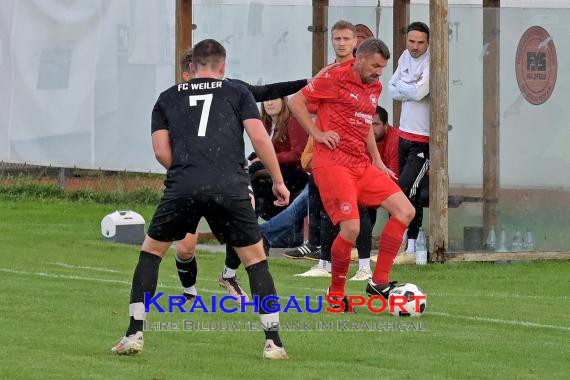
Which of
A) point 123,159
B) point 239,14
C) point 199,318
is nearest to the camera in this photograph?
point 199,318

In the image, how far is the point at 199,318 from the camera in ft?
34.2

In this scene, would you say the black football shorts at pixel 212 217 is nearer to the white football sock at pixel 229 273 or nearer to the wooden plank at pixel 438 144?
the white football sock at pixel 229 273

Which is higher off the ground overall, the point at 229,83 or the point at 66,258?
the point at 229,83

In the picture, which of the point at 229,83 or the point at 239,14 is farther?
the point at 239,14

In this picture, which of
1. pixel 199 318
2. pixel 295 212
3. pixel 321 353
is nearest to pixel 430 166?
pixel 295 212

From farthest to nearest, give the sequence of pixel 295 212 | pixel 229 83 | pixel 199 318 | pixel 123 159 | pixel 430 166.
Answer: pixel 123 159, pixel 295 212, pixel 430 166, pixel 199 318, pixel 229 83

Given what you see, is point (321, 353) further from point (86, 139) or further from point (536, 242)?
point (86, 139)

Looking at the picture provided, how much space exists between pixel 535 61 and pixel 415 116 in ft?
4.77

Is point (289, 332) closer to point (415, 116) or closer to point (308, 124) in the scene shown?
point (308, 124)

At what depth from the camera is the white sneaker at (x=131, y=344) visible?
8.73 metres

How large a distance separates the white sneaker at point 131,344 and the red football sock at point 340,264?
267cm

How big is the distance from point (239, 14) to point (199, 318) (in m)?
8.23

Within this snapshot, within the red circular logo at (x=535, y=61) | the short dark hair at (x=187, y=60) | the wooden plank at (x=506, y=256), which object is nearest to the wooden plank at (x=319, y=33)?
the red circular logo at (x=535, y=61)

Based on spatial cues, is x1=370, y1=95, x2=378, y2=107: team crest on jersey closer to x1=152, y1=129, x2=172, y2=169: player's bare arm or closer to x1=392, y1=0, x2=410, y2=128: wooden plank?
x1=152, y1=129, x2=172, y2=169: player's bare arm
